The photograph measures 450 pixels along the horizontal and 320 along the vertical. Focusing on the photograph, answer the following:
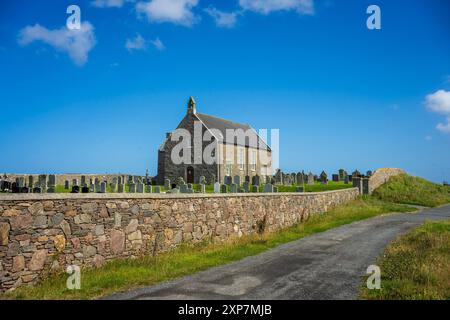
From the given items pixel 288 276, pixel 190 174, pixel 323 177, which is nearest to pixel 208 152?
pixel 190 174

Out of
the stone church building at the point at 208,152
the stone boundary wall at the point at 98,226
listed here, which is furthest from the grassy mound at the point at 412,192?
the stone boundary wall at the point at 98,226

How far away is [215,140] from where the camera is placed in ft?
140

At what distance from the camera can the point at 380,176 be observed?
34.5 m

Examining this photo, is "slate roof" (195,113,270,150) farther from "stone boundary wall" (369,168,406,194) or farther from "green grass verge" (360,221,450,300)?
"green grass verge" (360,221,450,300)

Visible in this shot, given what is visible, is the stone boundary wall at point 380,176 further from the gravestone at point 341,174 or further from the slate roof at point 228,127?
the slate roof at point 228,127

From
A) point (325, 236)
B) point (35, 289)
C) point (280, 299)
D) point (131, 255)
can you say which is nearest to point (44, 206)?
point (35, 289)

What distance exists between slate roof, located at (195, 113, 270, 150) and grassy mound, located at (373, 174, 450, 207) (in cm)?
1972

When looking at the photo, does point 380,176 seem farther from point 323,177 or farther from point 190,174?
point 190,174

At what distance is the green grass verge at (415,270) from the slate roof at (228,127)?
32938 mm

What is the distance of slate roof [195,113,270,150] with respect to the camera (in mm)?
45812

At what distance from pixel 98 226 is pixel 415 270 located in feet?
24.6

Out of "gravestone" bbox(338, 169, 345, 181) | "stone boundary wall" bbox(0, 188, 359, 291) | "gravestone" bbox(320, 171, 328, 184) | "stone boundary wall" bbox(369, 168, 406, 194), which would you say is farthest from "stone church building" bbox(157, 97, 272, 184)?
"stone boundary wall" bbox(0, 188, 359, 291)

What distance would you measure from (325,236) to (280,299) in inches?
344
